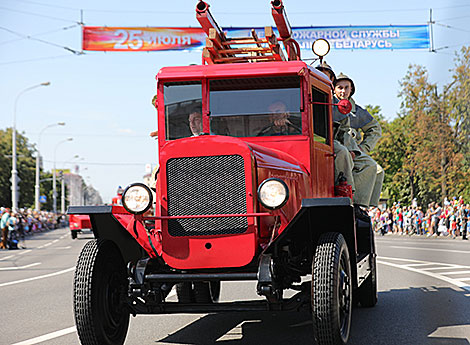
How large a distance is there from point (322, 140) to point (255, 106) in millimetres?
893

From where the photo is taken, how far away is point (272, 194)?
4906 millimetres

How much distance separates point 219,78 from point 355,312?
3466mm

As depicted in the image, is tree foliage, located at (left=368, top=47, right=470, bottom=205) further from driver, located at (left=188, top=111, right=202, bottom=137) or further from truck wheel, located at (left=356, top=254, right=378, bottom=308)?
truck wheel, located at (left=356, top=254, right=378, bottom=308)

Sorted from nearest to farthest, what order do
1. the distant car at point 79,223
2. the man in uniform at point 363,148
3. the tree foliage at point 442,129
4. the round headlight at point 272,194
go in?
the tree foliage at point 442,129
the round headlight at point 272,194
the man in uniform at point 363,148
the distant car at point 79,223

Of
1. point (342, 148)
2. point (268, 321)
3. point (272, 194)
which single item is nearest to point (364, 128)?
point (342, 148)

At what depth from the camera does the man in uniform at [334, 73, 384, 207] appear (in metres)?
8.06

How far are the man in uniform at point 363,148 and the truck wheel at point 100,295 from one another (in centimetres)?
342

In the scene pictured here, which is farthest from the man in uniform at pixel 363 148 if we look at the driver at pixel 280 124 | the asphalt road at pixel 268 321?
the driver at pixel 280 124

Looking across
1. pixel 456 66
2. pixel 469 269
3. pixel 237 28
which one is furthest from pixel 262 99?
pixel 237 28

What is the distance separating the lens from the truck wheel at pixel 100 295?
4.99 meters

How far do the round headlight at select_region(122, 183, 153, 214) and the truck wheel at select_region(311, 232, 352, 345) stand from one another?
140cm

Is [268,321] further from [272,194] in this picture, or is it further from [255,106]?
[272,194]

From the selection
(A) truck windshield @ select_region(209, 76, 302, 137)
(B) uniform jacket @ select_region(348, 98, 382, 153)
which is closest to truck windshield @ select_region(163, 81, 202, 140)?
(A) truck windshield @ select_region(209, 76, 302, 137)

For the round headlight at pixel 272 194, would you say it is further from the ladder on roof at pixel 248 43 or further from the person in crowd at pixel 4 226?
the person in crowd at pixel 4 226
